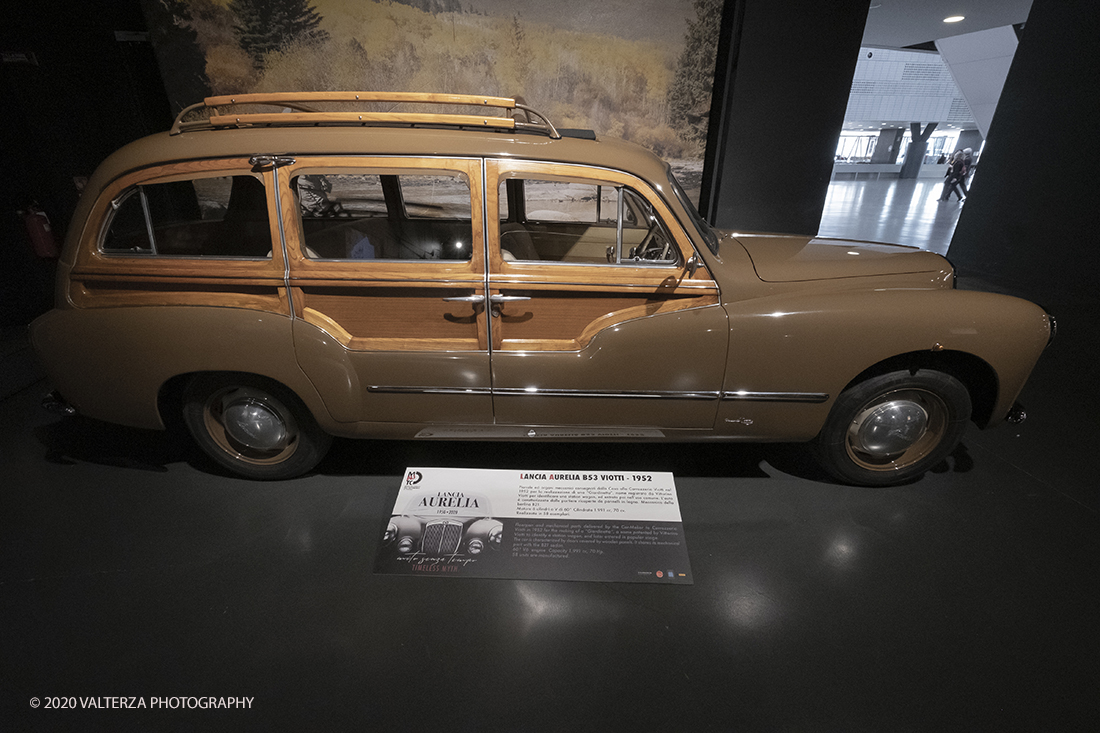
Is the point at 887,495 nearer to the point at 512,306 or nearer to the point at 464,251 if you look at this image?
the point at 512,306

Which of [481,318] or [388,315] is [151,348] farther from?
[481,318]

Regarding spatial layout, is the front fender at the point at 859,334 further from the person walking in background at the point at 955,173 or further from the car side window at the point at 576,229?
the person walking in background at the point at 955,173

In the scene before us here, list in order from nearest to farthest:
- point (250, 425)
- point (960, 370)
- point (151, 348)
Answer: point (151, 348)
point (960, 370)
point (250, 425)

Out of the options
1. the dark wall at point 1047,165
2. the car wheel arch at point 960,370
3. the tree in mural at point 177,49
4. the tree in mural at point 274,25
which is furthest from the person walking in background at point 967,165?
the tree in mural at point 177,49

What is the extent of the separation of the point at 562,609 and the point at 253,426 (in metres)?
1.75

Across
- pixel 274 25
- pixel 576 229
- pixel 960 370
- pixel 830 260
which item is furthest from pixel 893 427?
pixel 274 25

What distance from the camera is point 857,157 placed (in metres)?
6.68

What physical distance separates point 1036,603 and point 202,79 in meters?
6.78

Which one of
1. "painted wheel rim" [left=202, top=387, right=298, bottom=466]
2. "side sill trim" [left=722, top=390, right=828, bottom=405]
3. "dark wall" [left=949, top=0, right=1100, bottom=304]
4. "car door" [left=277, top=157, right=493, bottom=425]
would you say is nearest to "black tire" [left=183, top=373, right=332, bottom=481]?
"painted wheel rim" [left=202, top=387, right=298, bottom=466]

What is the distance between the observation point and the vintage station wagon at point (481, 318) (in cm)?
200

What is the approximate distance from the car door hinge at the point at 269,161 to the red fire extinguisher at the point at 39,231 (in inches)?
137

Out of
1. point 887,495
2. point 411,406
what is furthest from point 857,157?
point 411,406

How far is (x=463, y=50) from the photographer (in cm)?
428

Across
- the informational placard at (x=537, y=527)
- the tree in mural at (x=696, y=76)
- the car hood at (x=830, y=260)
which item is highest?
the tree in mural at (x=696, y=76)
